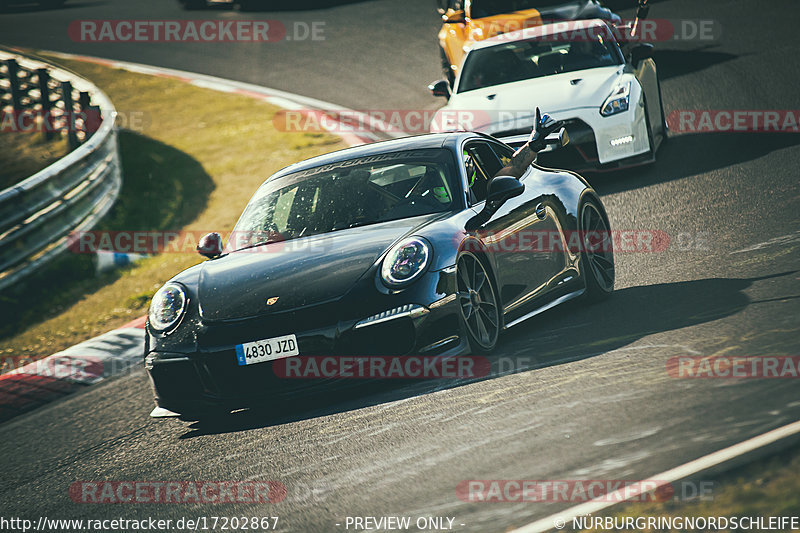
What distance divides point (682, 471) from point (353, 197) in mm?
3387

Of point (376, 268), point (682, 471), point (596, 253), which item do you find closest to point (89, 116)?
point (596, 253)

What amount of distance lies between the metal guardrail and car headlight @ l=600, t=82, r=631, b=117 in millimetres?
6429

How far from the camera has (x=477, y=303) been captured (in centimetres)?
612

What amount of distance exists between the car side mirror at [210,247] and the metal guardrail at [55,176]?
5.52 meters

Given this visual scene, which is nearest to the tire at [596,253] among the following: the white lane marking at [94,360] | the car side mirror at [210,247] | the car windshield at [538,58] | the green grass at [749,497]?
the car side mirror at [210,247]

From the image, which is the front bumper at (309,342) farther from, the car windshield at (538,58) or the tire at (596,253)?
the car windshield at (538,58)

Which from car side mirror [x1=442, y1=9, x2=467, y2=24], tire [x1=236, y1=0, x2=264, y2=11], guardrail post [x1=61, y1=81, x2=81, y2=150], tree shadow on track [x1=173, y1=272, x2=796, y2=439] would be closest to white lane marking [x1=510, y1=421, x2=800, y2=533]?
tree shadow on track [x1=173, y1=272, x2=796, y2=439]

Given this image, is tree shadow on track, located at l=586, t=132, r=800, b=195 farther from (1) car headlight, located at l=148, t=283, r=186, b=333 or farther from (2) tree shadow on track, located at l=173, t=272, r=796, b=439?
(1) car headlight, located at l=148, t=283, r=186, b=333

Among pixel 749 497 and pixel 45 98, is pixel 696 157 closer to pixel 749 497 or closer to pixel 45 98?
pixel 749 497

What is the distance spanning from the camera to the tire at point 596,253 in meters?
7.39

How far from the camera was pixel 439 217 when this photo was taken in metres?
6.44

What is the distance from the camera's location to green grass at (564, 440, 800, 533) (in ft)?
11.5

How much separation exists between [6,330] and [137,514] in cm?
716

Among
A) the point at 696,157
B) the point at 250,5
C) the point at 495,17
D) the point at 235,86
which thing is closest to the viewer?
the point at 696,157
